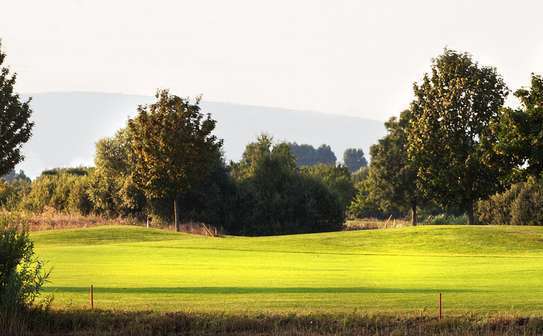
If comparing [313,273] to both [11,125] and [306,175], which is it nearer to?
[11,125]

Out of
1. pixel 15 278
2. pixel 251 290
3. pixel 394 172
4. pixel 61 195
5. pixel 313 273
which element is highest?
pixel 394 172

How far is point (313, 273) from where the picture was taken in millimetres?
35312

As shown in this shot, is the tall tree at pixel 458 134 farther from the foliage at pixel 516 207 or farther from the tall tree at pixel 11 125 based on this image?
the tall tree at pixel 11 125

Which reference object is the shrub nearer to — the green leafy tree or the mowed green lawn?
the mowed green lawn

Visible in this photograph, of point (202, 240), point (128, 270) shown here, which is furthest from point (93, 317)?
point (202, 240)

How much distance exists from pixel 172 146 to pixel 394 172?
28.7 m

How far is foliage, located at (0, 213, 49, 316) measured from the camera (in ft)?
73.8

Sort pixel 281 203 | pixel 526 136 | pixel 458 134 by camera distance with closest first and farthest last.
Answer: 1. pixel 526 136
2. pixel 458 134
3. pixel 281 203

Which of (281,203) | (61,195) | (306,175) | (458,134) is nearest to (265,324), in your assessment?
(458,134)

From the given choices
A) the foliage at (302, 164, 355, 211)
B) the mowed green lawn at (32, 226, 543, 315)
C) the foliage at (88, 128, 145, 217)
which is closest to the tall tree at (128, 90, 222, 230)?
the foliage at (88, 128, 145, 217)

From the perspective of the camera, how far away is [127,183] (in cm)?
9181

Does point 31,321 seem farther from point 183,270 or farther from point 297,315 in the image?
point 183,270

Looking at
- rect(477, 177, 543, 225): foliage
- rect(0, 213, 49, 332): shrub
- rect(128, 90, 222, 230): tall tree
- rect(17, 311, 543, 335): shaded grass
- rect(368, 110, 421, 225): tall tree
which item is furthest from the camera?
rect(477, 177, 543, 225): foliage

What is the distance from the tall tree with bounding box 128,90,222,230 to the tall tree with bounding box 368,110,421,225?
23.1 meters
